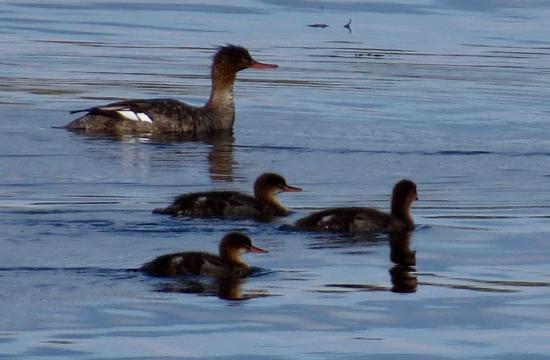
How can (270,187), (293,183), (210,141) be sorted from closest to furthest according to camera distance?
(270,187) < (293,183) < (210,141)

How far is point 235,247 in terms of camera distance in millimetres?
10828

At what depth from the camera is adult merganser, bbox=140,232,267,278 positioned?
10461 millimetres

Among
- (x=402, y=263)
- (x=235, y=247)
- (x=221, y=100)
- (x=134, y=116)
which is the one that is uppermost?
(x=221, y=100)

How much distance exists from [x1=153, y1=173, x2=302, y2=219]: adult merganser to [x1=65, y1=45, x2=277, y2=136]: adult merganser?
4.62 meters

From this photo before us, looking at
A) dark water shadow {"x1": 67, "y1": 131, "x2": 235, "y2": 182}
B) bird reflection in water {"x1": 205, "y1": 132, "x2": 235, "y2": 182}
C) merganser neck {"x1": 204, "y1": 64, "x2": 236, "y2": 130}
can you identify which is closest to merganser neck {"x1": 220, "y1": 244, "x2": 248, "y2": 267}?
bird reflection in water {"x1": 205, "y1": 132, "x2": 235, "y2": 182}

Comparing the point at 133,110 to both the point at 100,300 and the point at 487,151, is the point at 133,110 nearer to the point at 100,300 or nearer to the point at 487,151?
the point at 487,151

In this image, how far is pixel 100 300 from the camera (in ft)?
32.1

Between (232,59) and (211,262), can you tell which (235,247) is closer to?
(211,262)

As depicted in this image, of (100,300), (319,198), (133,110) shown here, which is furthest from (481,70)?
(100,300)

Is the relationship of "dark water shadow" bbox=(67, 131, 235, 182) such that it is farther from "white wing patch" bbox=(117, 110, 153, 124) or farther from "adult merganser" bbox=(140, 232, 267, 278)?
"adult merganser" bbox=(140, 232, 267, 278)

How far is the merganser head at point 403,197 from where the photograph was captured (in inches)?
491

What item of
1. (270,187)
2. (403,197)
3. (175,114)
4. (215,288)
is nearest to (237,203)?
(270,187)

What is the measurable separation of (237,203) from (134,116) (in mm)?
5255

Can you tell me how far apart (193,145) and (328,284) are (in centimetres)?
716
